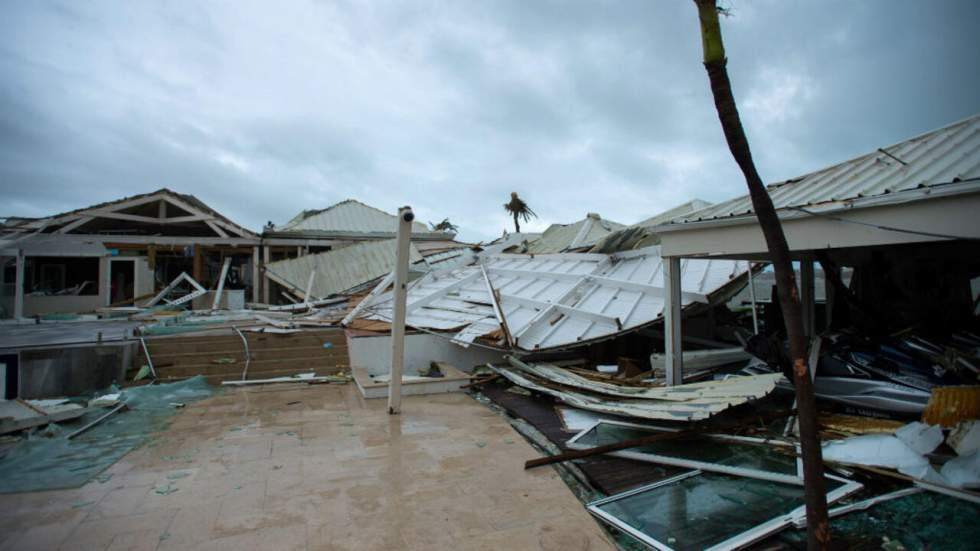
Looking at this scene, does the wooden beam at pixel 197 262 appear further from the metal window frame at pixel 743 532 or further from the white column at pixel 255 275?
the metal window frame at pixel 743 532

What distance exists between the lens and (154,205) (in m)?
16.6

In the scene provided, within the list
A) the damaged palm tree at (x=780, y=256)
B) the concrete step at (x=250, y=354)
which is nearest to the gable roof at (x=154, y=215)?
the concrete step at (x=250, y=354)

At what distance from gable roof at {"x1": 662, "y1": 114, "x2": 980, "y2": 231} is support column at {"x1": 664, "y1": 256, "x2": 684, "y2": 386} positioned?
58cm

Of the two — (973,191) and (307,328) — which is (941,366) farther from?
(307,328)

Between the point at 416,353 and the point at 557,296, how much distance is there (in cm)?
292

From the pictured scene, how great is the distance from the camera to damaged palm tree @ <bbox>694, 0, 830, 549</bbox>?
6.81ft

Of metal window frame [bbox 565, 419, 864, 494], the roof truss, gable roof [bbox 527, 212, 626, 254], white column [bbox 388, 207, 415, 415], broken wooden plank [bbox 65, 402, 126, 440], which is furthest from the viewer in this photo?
the roof truss

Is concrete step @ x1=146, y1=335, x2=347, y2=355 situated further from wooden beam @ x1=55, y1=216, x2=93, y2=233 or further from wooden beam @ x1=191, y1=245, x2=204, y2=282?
wooden beam @ x1=55, y1=216, x2=93, y2=233

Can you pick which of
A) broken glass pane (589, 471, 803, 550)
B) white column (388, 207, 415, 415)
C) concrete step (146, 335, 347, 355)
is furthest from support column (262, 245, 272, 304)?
broken glass pane (589, 471, 803, 550)

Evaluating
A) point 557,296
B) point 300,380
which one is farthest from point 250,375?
point 557,296

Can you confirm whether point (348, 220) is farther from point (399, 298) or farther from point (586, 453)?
point (586, 453)

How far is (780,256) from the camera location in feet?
6.96

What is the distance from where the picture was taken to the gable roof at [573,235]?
12480 millimetres

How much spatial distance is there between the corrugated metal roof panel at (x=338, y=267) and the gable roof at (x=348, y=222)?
1988 millimetres
